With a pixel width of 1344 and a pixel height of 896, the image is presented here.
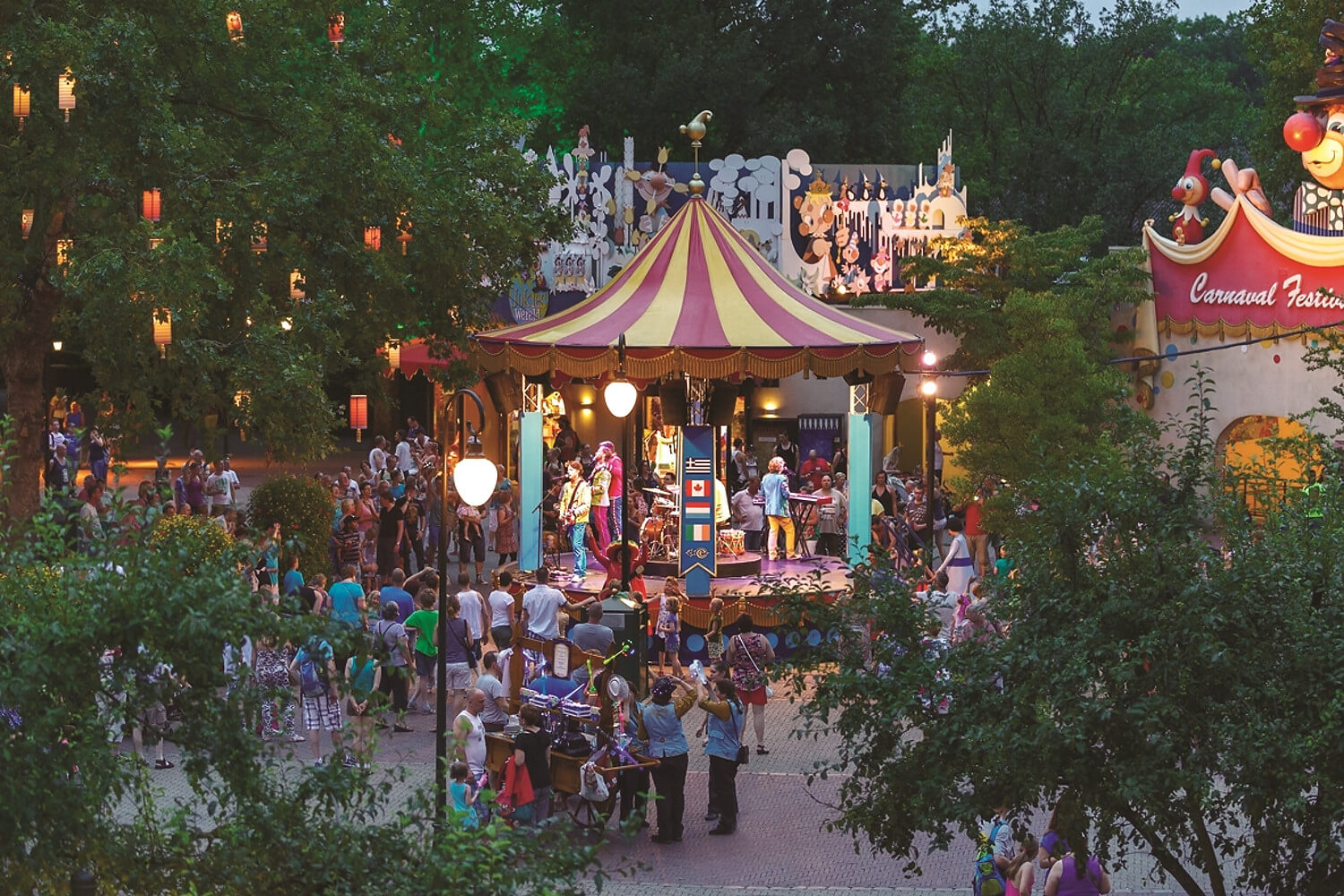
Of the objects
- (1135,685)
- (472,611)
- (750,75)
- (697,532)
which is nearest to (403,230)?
(697,532)

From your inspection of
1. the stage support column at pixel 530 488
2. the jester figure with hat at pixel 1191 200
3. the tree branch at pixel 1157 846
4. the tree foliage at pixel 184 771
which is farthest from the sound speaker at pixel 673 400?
the tree foliage at pixel 184 771

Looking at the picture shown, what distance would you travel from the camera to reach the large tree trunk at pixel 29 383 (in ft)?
66.7

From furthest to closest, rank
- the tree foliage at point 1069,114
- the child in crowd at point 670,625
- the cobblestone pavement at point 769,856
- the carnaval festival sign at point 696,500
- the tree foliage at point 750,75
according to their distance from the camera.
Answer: the tree foliage at point 1069,114, the tree foliage at point 750,75, the carnaval festival sign at point 696,500, the child in crowd at point 670,625, the cobblestone pavement at point 769,856

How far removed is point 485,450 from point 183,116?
14.7m

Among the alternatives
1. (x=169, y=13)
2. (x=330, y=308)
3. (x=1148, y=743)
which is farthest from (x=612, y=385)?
(x=1148, y=743)

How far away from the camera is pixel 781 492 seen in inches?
903

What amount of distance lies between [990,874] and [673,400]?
1059 centimetres

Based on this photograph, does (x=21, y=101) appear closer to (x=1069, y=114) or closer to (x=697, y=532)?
(x=697, y=532)

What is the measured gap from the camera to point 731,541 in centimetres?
2189

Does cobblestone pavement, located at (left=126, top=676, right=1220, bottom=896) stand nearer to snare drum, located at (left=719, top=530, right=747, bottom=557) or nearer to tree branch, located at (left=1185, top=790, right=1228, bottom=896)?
tree branch, located at (left=1185, top=790, right=1228, bottom=896)

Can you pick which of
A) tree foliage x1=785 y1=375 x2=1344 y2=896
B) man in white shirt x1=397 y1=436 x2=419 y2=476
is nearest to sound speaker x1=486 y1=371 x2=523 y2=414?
man in white shirt x1=397 y1=436 x2=419 y2=476

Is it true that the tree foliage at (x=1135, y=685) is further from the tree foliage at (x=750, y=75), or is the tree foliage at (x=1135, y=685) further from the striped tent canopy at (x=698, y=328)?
the tree foliage at (x=750, y=75)

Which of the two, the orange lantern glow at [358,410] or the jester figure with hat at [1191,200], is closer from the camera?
the orange lantern glow at [358,410]

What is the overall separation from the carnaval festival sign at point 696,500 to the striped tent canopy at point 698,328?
87cm
